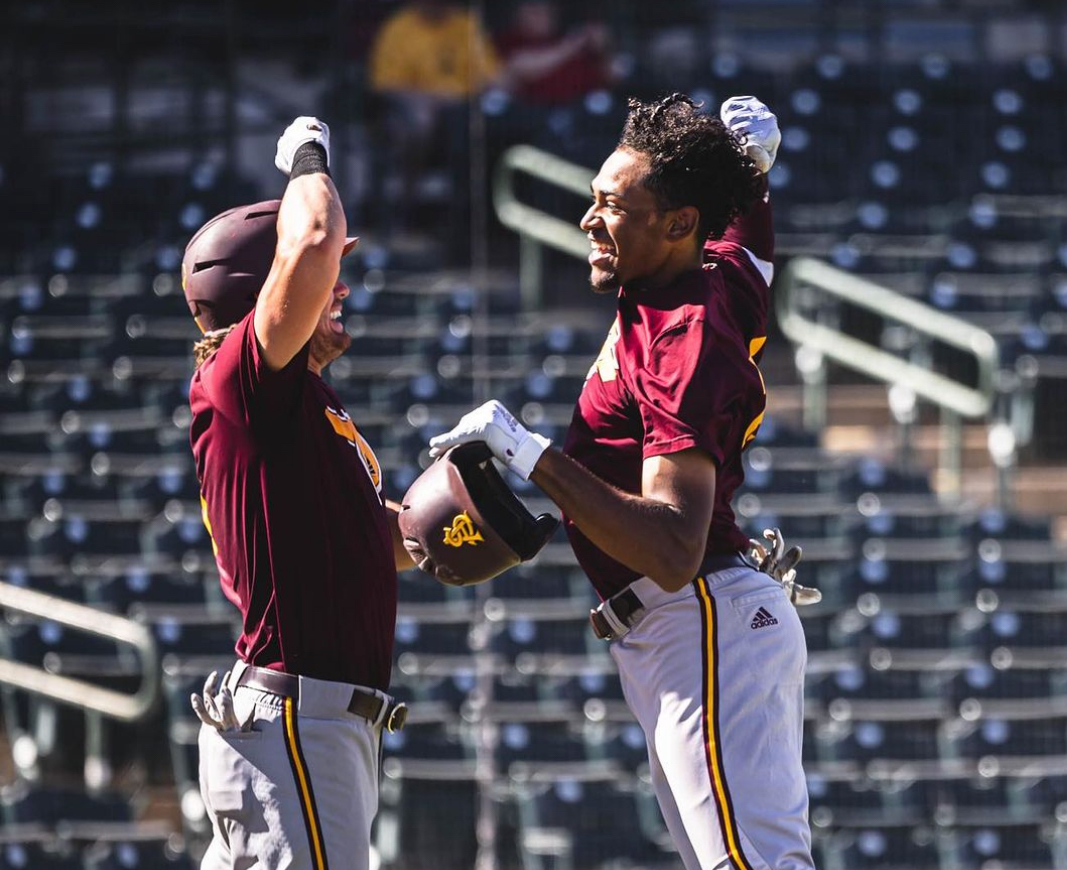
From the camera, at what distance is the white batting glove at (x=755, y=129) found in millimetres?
3377

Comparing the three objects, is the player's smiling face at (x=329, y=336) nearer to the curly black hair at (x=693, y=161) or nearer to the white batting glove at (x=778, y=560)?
the curly black hair at (x=693, y=161)

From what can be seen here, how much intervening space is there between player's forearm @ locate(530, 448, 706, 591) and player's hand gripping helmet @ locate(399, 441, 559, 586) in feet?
0.37

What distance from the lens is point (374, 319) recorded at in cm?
891

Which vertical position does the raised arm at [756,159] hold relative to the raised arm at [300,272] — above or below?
above

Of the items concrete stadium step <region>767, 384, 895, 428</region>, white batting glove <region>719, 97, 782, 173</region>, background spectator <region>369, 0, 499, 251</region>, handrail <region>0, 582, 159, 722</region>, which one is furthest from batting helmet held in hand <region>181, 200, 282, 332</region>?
background spectator <region>369, 0, 499, 251</region>

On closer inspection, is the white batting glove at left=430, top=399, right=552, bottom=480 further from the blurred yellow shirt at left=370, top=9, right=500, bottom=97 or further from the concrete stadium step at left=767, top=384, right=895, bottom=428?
the blurred yellow shirt at left=370, top=9, right=500, bottom=97

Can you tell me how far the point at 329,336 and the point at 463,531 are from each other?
0.44 meters

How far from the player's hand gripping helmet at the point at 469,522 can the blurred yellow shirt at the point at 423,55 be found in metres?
7.47

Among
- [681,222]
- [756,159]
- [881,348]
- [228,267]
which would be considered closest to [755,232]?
[756,159]

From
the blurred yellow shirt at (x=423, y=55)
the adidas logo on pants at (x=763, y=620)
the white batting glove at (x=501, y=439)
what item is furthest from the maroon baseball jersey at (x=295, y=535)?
the blurred yellow shirt at (x=423, y=55)

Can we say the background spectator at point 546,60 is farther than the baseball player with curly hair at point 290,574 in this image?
Yes

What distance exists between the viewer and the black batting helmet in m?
3.04

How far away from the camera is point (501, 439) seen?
2.83m

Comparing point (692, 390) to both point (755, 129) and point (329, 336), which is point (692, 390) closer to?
point (329, 336)
